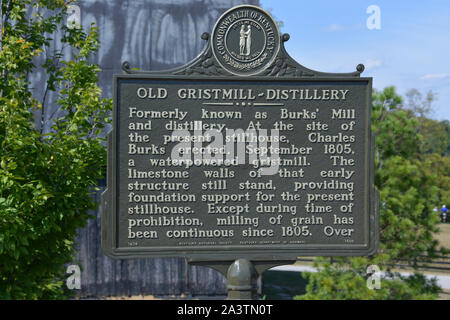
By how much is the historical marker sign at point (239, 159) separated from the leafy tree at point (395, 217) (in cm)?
330

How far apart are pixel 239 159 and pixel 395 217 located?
170 inches

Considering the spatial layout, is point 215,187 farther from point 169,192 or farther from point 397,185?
point 397,185

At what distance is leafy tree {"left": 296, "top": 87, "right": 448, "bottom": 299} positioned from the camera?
8.22 m

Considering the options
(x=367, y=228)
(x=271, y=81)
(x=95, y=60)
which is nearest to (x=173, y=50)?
(x=95, y=60)

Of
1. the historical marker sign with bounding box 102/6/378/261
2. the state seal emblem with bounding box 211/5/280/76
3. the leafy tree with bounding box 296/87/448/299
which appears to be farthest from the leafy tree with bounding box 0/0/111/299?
the leafy tree with bounding box 296/87/448/299

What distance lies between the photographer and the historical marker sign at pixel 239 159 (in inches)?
201

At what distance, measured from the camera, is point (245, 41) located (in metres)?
5.22

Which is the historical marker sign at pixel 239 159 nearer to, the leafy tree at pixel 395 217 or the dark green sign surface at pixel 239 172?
the dark green sign surface at pixel 239 172

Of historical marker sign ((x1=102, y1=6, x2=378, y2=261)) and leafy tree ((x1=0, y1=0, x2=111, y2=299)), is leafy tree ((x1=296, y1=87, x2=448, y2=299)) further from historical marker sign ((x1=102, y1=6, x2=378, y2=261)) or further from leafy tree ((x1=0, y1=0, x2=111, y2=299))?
leafy tree ((x1=0, y1=0, x2=111, y2=299))

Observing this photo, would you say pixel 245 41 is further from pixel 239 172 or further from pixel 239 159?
pixel 239 172

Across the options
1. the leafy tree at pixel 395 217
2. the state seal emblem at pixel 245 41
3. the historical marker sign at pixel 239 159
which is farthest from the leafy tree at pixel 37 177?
the leafy tree at pixel 395 217

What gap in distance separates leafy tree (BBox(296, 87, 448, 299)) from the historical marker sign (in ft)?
10.8

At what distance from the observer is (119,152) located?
5102 mm

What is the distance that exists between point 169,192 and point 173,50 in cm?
714
